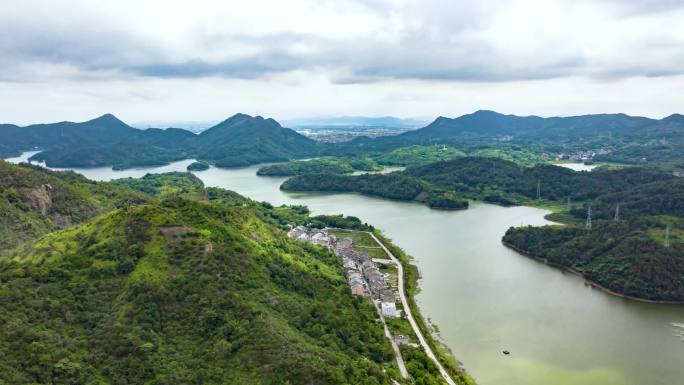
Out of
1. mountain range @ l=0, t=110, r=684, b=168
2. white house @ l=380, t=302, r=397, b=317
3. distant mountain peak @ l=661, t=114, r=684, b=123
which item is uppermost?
distant mountain peak @ l=661, t=114, r=684, b=123

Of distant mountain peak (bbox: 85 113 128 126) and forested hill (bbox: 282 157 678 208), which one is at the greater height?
distant mountain peak (bbox: 85 113 128 126)

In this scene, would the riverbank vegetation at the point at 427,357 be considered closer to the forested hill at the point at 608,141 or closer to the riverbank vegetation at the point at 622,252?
the riverbank vegetation at the point at 622,252

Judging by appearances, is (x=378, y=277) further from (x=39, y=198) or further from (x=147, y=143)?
(x=147, y=143)

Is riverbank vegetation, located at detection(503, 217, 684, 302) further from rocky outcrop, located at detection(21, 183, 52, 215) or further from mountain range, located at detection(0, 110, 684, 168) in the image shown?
mountain range, located at detection(0, 110, 684, 168)

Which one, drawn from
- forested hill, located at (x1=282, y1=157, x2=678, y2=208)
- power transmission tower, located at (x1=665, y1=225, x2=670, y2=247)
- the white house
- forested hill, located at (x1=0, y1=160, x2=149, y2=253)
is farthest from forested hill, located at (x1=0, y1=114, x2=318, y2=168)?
power transmission tower, located at (x1=665, y1=225, x2=670, y2=247)

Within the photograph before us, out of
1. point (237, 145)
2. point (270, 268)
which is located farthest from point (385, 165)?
point (270, 268)

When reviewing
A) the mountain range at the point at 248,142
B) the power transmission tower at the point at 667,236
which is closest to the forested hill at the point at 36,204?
the power transmission tower at the point at 667,236
